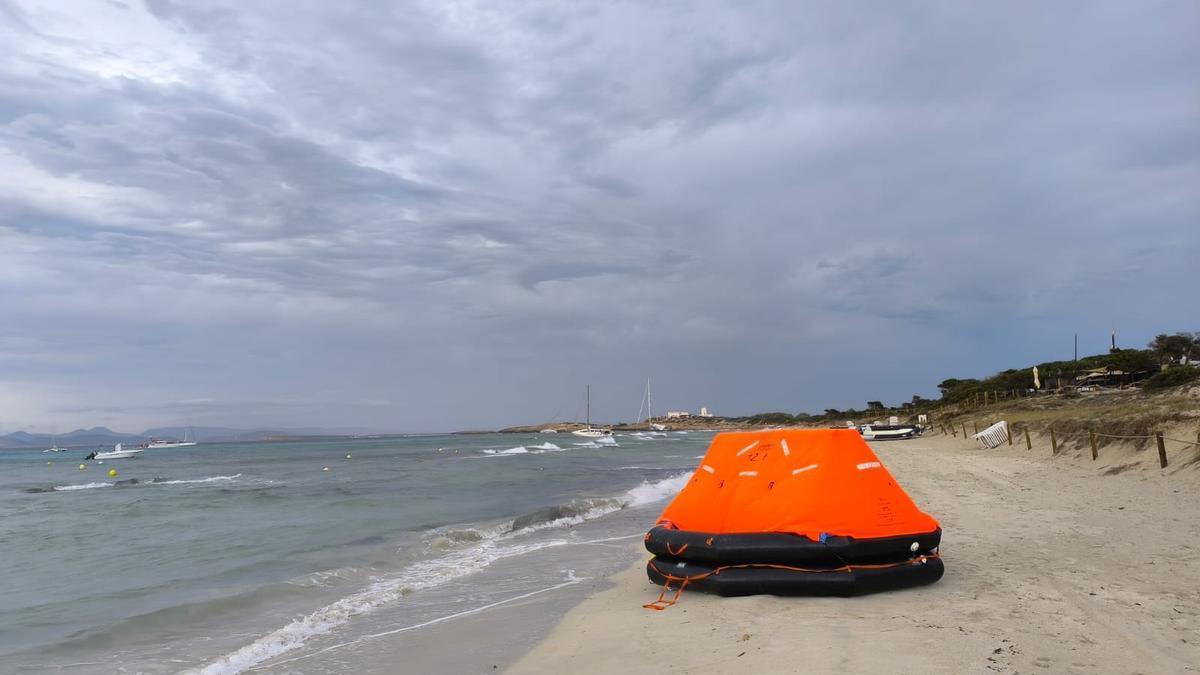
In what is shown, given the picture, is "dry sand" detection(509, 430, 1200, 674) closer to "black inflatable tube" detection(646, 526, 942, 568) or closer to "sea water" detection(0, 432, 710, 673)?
"black inflatable tube" detection(646, 526, 942, 568)

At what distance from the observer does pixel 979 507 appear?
1192 centimetres

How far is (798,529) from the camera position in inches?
250

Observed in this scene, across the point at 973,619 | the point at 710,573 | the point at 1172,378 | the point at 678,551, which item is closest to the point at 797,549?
the point at 710,573

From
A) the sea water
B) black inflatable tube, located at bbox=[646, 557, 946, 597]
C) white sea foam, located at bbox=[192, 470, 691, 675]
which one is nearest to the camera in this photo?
black inflatable tube, located at bbox=[646, 557, 946, 597]

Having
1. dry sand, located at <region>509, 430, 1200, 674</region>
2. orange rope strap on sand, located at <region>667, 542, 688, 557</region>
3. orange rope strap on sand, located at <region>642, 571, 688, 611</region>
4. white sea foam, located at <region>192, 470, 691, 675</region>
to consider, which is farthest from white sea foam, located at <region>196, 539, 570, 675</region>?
orange rope strap on sand, located at <region>667, 542, 688, 557</region>

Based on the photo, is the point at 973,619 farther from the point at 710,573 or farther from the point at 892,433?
the point at 892,433

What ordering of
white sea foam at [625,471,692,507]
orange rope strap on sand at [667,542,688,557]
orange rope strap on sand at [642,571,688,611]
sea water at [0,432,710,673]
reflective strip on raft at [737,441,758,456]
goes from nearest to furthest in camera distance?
orange rope strap on sand at [642,571,688,611] → orange rope strap on sand at [667,542,688,557] → reflective strip on raft at [737,441,758,456] → sea water at [0,432,710,673] → white sea foam at [625,471,692,507]

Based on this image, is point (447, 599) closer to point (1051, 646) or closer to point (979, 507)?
point (1051, 646)

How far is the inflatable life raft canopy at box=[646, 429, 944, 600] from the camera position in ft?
20.5

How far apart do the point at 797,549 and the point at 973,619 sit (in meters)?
1.41

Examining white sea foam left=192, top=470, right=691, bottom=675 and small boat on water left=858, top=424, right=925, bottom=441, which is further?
small boat on water left=858, top=424, right=925, bottom=441

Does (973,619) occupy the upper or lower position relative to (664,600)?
upper

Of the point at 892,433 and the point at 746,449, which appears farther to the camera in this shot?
the point at 892,433

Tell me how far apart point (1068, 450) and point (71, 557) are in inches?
913
